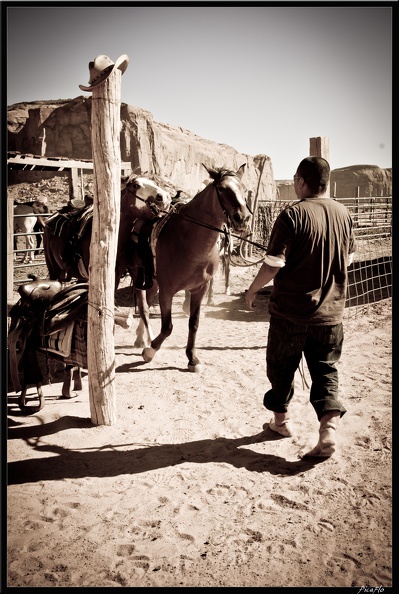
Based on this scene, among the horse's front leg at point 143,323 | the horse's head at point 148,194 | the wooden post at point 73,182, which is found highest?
the wooden post at point 73,182

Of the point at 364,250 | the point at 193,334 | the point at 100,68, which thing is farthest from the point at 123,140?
the point at 100,68

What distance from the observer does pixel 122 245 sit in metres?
5.95

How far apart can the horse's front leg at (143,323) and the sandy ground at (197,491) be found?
126 cm

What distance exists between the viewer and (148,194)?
5590 millimetres

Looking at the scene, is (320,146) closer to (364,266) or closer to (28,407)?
(28,407)

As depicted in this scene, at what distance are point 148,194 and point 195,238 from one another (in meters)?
1.10

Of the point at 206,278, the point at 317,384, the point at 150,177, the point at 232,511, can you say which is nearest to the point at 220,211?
the point at 206,278

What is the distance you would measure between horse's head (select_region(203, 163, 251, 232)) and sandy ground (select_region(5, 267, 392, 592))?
6.21 ft

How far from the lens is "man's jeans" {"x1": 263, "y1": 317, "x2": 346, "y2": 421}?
3279 mm

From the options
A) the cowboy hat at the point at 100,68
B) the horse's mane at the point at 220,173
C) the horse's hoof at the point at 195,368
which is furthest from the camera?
the horse's hoof at the point at 195,368

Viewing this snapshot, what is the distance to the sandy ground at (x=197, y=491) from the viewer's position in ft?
7.75

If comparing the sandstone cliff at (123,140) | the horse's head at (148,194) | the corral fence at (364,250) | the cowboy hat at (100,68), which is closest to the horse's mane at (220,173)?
the horse's head at (148,194)

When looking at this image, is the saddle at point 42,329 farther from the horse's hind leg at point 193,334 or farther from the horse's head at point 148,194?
the horse's head at point 148,194

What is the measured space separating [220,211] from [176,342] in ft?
8.78
